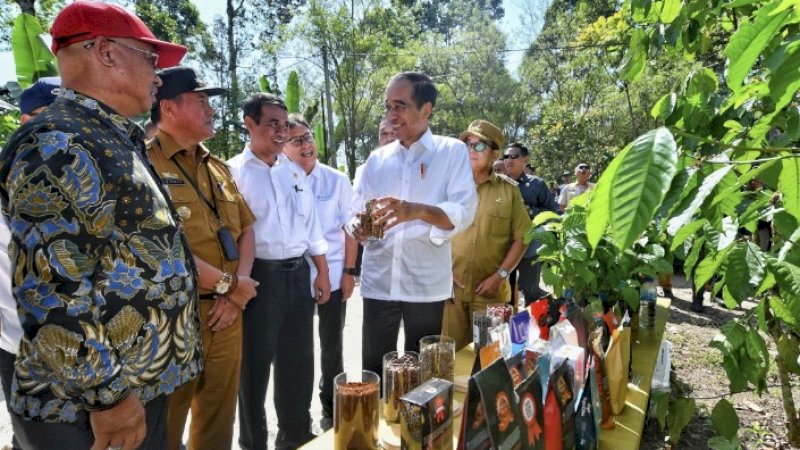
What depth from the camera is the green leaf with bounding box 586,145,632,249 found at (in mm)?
602

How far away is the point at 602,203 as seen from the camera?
1.99ft

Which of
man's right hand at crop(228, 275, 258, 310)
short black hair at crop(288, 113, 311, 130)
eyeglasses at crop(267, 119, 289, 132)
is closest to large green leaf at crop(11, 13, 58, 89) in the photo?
short black hair at crop(288, 113, 311, 130)

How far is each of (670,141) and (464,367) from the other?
59.3 inches

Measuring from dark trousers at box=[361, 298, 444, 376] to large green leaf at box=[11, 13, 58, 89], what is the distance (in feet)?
14.8

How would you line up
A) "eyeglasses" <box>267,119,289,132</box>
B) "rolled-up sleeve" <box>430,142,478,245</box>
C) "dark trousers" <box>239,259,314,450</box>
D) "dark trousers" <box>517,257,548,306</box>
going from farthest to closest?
"dark trousers" <box>517,257,548,306</box>
"eyeglasses" <box>267,119,289,132</box>
"dark trousers" <box>239,259,314,450</box>
"rolled-up sleeve" <box>430,142,478,245</box>

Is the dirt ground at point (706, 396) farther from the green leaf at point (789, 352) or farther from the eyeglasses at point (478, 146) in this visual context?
the eyeglasses at point (478, 146)

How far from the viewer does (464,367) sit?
6.37 feet

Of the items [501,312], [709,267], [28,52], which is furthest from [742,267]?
[28,52]

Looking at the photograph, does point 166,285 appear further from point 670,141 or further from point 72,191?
point 670,141

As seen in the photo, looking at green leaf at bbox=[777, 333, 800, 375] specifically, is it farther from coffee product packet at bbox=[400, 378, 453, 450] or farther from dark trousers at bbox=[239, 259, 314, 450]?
dark trousers at bbox=[239, 259, 314, 450]

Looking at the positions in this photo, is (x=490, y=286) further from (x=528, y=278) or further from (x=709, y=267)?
(x=709, y=267)

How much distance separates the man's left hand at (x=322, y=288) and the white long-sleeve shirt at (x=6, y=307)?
63.1 inches

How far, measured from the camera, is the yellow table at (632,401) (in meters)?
1.40

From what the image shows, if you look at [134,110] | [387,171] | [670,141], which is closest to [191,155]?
[134,110]
